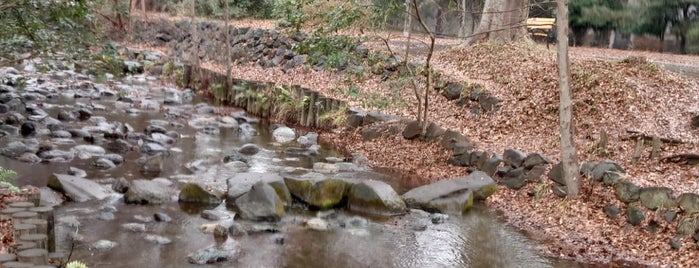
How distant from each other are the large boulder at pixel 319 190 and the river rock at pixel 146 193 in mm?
2120

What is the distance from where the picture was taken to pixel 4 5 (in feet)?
31.1

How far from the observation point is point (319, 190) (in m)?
11.0

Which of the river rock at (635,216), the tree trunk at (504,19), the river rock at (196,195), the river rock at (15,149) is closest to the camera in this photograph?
the river rock at (635,216)

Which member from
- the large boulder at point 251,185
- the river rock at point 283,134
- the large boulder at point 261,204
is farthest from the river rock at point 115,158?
the river rock at point 283,134

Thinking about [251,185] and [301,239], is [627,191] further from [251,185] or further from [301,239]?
[251,185]

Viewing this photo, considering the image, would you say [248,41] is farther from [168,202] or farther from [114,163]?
[168,202]

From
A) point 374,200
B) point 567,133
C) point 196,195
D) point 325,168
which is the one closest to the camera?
point 567,133

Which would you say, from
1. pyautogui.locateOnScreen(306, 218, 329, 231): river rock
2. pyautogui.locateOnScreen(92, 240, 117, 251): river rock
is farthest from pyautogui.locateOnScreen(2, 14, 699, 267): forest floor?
pyautogui.locateOnScreen(92, 240, 117, 251): river rock

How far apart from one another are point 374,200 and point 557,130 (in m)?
5.13

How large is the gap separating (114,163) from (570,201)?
29.2ft

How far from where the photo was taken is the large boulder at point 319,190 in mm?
10953

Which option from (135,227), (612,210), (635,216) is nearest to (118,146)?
(135,227)

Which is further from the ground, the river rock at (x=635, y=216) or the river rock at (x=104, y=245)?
the river rock at (x=635, y=216)

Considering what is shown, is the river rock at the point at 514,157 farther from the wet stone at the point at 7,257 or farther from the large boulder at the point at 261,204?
the wet stone at the point at 7,257
